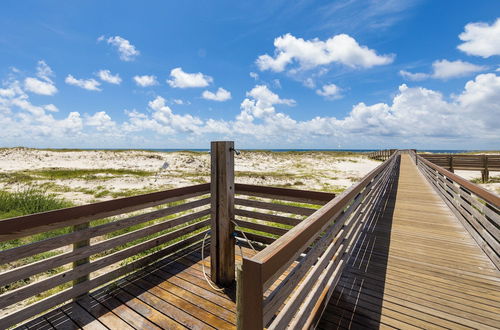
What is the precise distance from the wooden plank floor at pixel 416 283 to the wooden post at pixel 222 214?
1.42m

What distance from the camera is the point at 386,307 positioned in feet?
9.44

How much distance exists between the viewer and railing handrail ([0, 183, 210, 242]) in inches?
96.9

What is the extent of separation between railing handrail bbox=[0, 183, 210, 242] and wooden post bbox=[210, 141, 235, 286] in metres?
1.02

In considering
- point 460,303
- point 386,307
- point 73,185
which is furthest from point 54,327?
point 73,185

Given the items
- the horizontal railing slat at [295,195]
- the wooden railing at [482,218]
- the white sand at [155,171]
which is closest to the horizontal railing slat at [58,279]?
the horizontal railing slat at [295,195]

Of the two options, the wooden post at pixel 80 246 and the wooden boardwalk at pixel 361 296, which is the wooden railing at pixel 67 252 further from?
the wooden boardwalk at pixel 361 296

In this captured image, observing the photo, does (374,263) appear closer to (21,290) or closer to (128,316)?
(128,316)

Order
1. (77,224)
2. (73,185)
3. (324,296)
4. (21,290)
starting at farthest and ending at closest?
(73,185) → (77,224) → (324,296) → (21,290)

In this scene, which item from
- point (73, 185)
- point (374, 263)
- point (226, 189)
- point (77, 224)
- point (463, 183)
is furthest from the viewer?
point (73, 185)

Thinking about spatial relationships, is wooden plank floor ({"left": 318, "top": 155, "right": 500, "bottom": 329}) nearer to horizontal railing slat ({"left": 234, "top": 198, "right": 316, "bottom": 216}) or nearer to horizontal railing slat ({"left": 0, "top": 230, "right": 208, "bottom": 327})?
horizontal railing slat ({"left": 234, "top": 198, "right": 316, "bottom": 216})

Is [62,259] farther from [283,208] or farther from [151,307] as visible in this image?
[283,208]

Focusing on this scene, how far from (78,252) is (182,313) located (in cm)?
148

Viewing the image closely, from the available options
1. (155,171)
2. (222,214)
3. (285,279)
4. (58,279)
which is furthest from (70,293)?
(155,171)

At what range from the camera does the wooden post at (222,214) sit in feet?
11.1
